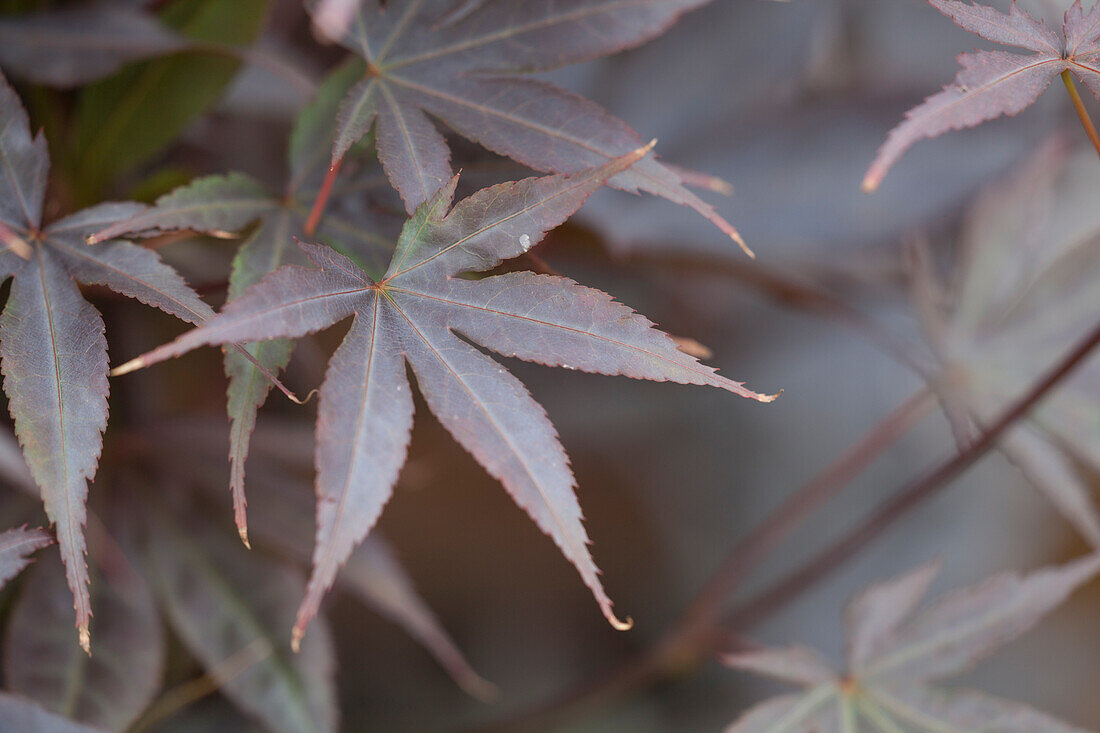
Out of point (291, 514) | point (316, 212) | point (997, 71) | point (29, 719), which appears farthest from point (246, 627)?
point (997, 71)

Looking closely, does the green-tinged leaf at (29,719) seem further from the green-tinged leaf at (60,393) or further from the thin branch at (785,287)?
the thin branch at (785,287)

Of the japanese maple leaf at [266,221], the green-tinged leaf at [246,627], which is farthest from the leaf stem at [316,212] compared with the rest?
the green-tinged leaf at [246,627]

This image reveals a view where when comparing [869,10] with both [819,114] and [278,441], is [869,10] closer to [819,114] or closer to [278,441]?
[819,114]

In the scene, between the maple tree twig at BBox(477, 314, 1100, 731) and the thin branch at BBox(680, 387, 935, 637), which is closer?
the maple tree twig at BBox(477, 314, 1100, 731)

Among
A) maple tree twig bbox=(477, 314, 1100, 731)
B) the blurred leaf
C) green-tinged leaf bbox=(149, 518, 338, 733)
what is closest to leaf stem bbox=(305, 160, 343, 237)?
the blurred leaf

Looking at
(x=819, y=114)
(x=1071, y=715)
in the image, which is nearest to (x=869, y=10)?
(x=819, y=114)

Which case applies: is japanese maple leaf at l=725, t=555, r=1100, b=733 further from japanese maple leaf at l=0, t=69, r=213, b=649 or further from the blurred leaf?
the blurred leaf

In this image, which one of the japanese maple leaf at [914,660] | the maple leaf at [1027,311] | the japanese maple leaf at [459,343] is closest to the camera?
the japanese maple leaf at [459,343]
